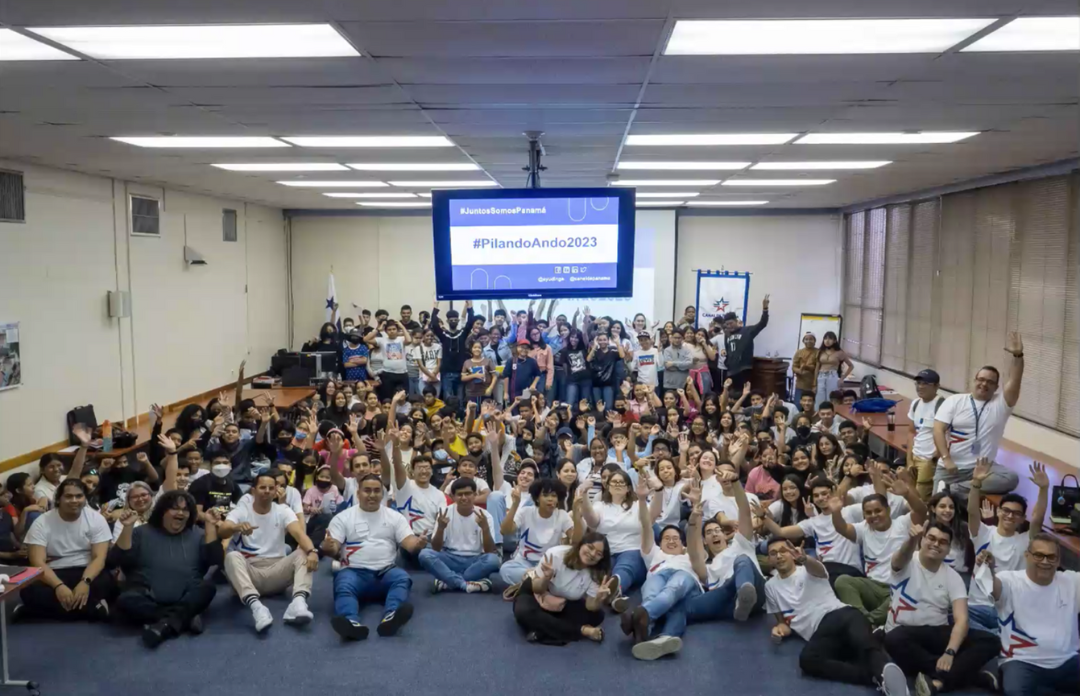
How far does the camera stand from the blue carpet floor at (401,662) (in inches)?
187

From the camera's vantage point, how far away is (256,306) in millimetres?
13852

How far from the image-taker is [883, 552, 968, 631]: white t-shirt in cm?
492

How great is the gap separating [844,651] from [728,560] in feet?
3.31

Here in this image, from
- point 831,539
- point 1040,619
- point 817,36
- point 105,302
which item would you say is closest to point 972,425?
point 831,539

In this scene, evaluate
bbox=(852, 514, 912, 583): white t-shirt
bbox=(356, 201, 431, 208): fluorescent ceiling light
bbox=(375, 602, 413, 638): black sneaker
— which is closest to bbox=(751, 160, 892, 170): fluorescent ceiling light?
bbox=(852, 514, 912, 583): white t-shirt

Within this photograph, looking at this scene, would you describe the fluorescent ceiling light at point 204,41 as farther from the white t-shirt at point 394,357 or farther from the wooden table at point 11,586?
the white t-shirt at point 394,357

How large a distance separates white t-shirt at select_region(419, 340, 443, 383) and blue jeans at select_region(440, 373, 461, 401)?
13 cm

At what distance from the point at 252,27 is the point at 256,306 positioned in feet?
35.7

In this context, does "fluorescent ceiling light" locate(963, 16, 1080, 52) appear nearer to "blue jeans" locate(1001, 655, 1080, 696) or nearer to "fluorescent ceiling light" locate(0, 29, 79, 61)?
"blue jeans" locate(1001, 655, 1080, 696)

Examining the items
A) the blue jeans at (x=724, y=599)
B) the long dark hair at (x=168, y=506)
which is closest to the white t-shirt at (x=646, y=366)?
the blue jeans at (x=724, y=599)

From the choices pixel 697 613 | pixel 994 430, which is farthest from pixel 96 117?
pixel 994 430

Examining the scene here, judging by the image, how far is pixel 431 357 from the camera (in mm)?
11148

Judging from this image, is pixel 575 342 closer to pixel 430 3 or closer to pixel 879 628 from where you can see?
pixel 879 628

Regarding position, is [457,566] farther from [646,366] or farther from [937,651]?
[646,366]
